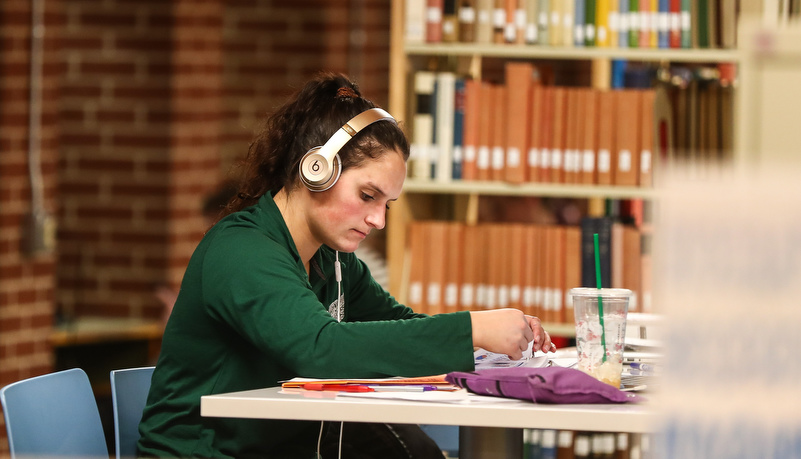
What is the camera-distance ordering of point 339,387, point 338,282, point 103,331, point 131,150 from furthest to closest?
point 131,150, point 103,331, point 338,282, point 339,387

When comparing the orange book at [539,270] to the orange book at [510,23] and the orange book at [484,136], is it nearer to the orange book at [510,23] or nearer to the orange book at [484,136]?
the orange book at [484,136]

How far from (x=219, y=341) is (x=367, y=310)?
483 mm

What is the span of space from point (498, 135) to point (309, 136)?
4.75 feet

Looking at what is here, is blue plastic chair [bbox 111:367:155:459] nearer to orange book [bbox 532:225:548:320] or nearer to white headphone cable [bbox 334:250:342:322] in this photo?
white headphone cable [bbox 334:250:342:322]

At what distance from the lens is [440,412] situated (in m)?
1.11

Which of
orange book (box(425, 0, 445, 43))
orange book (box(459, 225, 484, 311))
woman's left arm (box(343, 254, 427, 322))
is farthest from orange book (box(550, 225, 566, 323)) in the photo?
woman's left arm (box(343, 254, 427, 322))

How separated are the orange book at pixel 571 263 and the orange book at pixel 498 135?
11.1 inches

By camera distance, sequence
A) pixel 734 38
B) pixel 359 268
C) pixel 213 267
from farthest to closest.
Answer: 1. pixel 734 38
2. pixel 359 268
3. pixel 213 267

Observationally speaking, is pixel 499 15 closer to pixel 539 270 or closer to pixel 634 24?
pixel 634 24

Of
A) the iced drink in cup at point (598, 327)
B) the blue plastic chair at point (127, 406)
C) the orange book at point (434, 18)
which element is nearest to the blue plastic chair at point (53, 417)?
the blue plastic chair at point (127, 406)

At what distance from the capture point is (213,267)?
139 cm

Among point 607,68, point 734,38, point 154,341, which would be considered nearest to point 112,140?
point 154,341

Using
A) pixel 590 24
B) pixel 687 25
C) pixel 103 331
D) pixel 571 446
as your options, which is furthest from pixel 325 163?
pixel 103 331

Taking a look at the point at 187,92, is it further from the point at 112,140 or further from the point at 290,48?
the point at 290,48
